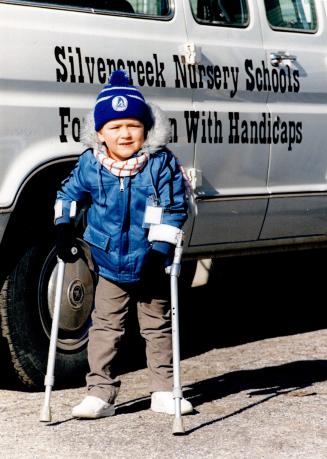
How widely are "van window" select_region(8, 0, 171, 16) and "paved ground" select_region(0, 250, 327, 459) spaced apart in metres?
1.79

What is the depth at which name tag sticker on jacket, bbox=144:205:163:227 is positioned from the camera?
17.3ft

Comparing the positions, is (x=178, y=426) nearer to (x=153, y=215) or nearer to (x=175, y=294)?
(x=175, y=294)

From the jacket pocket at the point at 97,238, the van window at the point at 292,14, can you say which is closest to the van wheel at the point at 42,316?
the jacket pocket at the point at 97,238

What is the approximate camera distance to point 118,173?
536 cm

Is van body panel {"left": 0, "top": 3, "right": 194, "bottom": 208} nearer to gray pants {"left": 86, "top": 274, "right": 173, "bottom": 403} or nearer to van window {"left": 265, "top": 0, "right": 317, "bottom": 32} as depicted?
gray pants {"left": 86, "top": 274, "right": 173, "bottom": 403}

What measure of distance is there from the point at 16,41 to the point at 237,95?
4.95 feet

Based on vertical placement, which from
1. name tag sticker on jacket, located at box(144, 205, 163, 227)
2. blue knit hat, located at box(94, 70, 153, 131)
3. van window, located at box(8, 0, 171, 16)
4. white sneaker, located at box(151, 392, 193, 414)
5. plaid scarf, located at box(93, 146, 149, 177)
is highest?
van window, located at box(8, 0, 171, 16)

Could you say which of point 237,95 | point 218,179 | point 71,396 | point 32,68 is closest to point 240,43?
point 237,95

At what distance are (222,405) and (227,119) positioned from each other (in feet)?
5.34

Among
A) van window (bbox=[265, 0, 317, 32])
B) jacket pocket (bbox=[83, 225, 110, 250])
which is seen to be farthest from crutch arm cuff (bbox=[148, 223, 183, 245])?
van window (bbox=[265, 0, 317, 32])

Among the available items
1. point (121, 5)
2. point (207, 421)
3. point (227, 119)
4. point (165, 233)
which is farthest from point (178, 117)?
point (207, 421)

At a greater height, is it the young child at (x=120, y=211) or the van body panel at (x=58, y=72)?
the van body panel at (x=58, y=72)

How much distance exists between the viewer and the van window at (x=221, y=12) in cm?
663

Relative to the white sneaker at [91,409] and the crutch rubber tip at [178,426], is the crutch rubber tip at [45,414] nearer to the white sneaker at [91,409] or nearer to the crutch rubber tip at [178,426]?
the white sneaker at [91,409]
